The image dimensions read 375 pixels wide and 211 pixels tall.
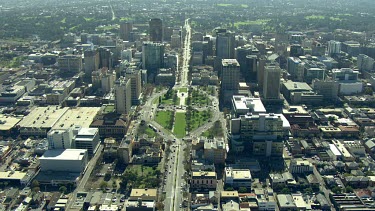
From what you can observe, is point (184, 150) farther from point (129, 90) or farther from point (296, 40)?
point (296, 40)

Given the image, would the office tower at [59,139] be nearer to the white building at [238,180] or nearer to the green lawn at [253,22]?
the white building at [238,180]

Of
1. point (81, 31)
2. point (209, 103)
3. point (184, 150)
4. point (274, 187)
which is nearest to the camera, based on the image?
point (274, 187)

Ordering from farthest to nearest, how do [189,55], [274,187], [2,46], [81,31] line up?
[81,31] → [2,46] → [189,55] → [274,187]

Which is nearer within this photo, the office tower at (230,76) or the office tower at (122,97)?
the office tower at (122,97)

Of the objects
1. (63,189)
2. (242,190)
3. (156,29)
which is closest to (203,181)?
(242,190)

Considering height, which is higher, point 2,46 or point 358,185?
point 2,46

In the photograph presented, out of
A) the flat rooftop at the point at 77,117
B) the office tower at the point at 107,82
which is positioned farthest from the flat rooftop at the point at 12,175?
the office tower at the point at 107,82

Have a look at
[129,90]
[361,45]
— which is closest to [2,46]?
[129,90]
